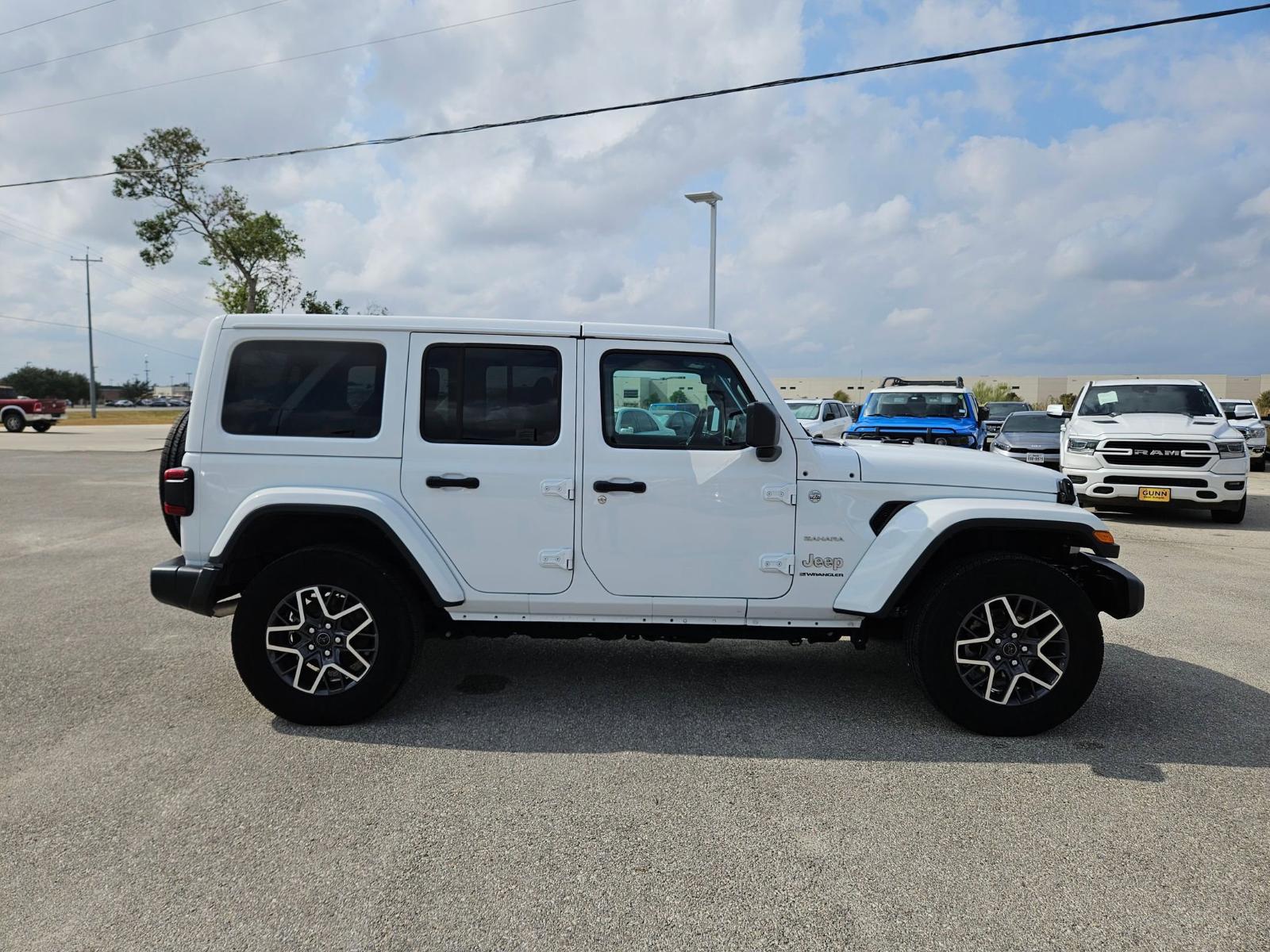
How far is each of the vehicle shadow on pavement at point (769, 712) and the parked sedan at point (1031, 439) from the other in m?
11.3

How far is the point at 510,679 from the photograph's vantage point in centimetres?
492

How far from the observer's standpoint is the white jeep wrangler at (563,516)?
4.09 meters

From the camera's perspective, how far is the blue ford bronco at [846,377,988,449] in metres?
14.8

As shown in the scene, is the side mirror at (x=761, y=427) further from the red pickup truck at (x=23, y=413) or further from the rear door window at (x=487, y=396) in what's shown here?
the red pickup truck at (x=23, y=413)

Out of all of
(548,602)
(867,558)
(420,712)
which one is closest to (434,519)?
(548,602)

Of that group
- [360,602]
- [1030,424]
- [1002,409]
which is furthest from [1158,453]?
[1002,409]

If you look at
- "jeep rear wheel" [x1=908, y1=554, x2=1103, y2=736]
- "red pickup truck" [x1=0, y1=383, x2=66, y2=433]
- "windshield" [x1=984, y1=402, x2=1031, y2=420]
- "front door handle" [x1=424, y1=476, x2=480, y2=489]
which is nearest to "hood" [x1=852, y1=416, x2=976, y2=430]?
"jeep rear wheel" [x1=908, y1=554, x2=1103, y2=736]

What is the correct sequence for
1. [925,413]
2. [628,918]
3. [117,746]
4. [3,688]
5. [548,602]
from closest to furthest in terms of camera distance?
[628,918]
[117,746]
[548,602]
[3,688]
[925,413]

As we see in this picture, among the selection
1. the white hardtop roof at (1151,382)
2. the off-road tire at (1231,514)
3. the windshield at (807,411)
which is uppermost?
the white hardtop roof at (1151,382)

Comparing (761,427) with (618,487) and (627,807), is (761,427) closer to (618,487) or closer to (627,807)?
(618,487)

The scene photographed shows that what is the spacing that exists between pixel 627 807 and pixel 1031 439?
15.0 metres

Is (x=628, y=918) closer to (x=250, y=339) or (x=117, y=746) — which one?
(x=117, y=746)

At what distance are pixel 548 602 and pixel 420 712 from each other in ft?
2.88

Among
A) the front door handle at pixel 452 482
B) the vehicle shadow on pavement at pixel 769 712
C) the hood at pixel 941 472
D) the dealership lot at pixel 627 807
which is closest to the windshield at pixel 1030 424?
the dealership lot at pixel 627 807
